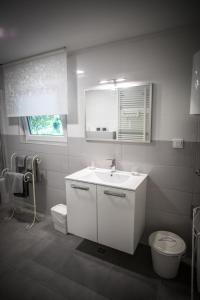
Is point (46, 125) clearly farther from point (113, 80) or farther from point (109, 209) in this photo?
point (109, 209)

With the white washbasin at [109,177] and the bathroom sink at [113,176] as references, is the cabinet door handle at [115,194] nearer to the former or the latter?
the white washbasin at [109,177]

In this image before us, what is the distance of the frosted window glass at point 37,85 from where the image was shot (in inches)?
94.0

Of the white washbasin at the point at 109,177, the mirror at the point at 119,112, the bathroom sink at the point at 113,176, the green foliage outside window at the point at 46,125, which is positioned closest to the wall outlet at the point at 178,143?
the mirror at the point at 119,112

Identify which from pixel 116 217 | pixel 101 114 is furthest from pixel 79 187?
pixel 101 114

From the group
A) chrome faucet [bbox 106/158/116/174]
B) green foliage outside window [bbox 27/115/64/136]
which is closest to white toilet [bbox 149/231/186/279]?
chrome faucet [bbox 106/158/116/174]

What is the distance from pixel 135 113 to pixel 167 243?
145cm

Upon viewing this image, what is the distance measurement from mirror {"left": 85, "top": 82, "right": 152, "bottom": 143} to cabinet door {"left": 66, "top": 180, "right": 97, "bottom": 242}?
2.29 feet

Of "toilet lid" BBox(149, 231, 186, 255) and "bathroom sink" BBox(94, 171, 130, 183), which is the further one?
"bathroom sink" BBox(94, 171, 130, 183)

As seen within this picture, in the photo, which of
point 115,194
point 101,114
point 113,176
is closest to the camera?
point 115,194

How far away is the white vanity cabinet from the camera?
69.2 inches

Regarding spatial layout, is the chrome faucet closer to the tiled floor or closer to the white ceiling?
the tiled floor

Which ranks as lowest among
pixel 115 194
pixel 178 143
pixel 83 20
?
pixel 115 194

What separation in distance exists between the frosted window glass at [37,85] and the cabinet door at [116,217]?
129cm

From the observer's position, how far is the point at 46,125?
2938 millimetres
